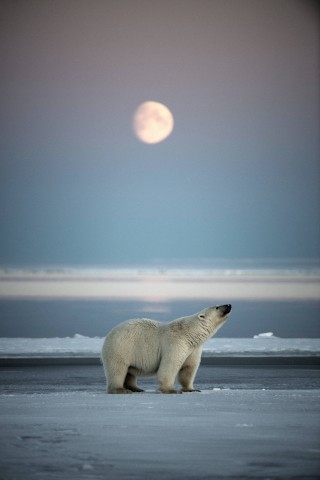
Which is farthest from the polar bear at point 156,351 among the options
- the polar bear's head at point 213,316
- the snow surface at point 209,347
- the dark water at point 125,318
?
the dark water at point 125,318

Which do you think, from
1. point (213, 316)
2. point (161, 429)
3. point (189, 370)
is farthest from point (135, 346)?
point (161, 429)

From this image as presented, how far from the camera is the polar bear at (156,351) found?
36.5 ft

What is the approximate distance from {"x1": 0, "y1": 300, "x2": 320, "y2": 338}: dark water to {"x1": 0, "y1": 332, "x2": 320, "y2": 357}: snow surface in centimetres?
637

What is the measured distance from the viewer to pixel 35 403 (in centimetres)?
944

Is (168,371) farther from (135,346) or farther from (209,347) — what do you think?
(209,347)

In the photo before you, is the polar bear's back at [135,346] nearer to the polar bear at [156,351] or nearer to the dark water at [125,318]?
the polar bear at [156,351]

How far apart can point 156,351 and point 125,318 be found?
98.7ft

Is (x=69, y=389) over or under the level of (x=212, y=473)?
under

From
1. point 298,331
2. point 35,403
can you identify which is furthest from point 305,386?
point 298,331

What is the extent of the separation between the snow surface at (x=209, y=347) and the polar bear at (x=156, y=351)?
7759mm

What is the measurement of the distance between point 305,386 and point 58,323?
25002 mm

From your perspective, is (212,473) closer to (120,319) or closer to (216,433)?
(216,433)

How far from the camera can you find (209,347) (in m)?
21.0

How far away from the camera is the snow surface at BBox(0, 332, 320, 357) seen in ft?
63.8
